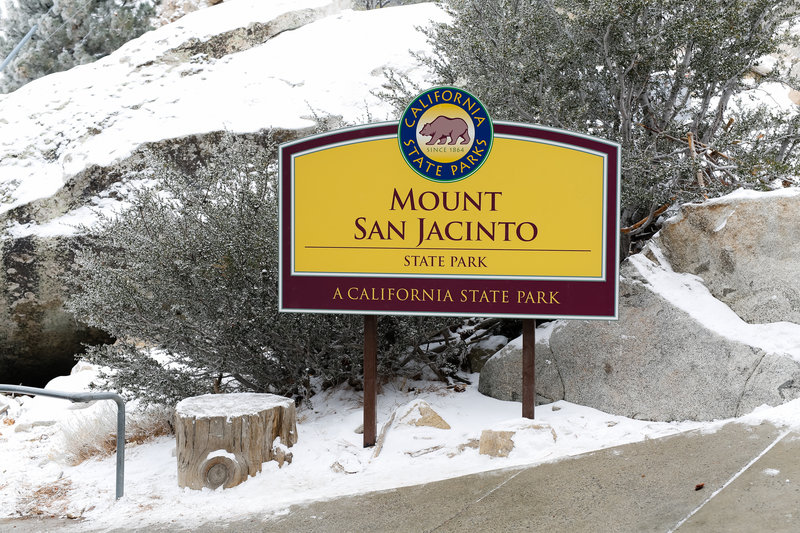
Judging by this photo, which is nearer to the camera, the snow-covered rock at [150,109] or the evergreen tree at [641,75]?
the evergreen tree at [641,75]

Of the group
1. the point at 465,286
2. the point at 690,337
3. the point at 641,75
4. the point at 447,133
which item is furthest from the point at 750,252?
the point at 447,133

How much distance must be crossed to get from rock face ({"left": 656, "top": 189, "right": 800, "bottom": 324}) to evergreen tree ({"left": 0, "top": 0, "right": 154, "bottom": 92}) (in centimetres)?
1505

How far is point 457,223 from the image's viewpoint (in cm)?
496

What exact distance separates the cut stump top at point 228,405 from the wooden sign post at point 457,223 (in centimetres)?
67

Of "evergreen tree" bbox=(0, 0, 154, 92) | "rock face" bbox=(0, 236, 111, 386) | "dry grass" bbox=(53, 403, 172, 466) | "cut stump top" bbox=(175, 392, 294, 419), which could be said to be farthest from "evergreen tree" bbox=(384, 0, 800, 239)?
"evergreen tree" bbox=(0, 0, 154, 92)

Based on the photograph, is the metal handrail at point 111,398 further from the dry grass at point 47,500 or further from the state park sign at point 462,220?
the state park sign at point 462,220

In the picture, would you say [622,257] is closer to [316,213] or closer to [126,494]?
[316,213]

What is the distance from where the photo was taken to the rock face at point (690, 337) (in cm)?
500

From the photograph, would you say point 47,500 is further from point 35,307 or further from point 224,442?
point 35,307

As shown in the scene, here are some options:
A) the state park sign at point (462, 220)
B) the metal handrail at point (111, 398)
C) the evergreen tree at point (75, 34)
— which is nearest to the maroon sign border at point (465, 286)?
the state park sign at point (462, 220)

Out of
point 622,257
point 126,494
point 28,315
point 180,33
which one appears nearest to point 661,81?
point 622,257

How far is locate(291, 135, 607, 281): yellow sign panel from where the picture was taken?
487 centimetres

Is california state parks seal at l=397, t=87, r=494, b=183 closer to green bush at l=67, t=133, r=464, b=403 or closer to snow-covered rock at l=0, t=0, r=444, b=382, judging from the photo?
green bush at l=67, t=133, r=464, b=403

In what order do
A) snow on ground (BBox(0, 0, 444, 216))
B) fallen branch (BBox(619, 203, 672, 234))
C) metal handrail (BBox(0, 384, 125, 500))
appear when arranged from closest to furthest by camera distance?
metal handrail (BBox(0, 384, 125, 500)) < fallen branch (BBox(619, 203, 672, 234)) < snow on ground (BBox(0, 0, 444, 216))
